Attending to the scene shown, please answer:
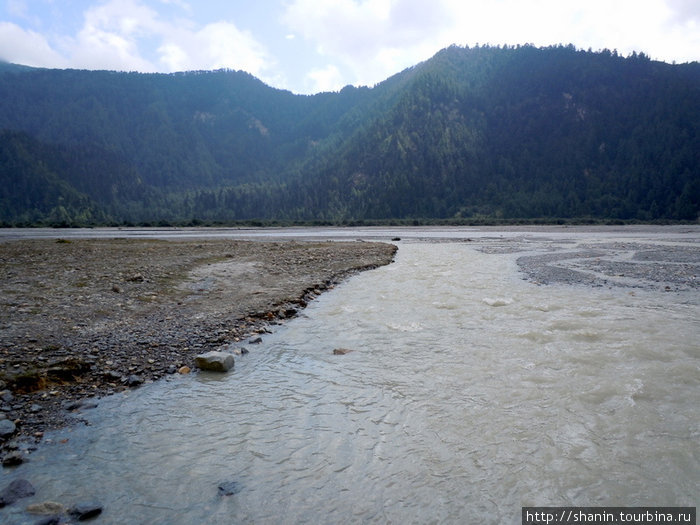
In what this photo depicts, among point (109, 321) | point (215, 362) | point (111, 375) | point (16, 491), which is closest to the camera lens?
point (16, 491)

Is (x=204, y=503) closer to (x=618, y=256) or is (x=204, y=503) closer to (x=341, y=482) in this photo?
(x=341, y=482)

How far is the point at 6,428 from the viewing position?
490 centimetres

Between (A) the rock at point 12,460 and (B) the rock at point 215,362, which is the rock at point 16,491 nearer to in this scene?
(A) the rock at point 12,460

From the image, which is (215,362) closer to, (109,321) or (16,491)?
(16,491)

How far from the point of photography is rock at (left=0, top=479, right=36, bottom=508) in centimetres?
377

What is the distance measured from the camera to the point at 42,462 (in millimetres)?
4426

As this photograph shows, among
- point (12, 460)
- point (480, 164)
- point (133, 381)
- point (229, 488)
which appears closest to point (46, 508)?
point (12, 460)

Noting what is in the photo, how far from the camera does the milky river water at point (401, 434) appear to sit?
397cm

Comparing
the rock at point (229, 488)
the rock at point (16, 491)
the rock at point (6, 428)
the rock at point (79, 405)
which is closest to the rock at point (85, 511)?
the rock at point (16, 491)

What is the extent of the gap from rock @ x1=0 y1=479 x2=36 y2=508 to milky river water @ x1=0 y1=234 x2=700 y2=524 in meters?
0.09

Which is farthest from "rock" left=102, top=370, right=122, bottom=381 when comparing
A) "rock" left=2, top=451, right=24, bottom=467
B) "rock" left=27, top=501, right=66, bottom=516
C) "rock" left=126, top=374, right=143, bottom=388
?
"rock" left=27, top=501, right=66, bottom=516

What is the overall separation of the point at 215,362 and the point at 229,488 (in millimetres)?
3322

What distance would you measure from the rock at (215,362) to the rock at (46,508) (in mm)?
3515

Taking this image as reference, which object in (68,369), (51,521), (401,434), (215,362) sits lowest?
(401,434)
